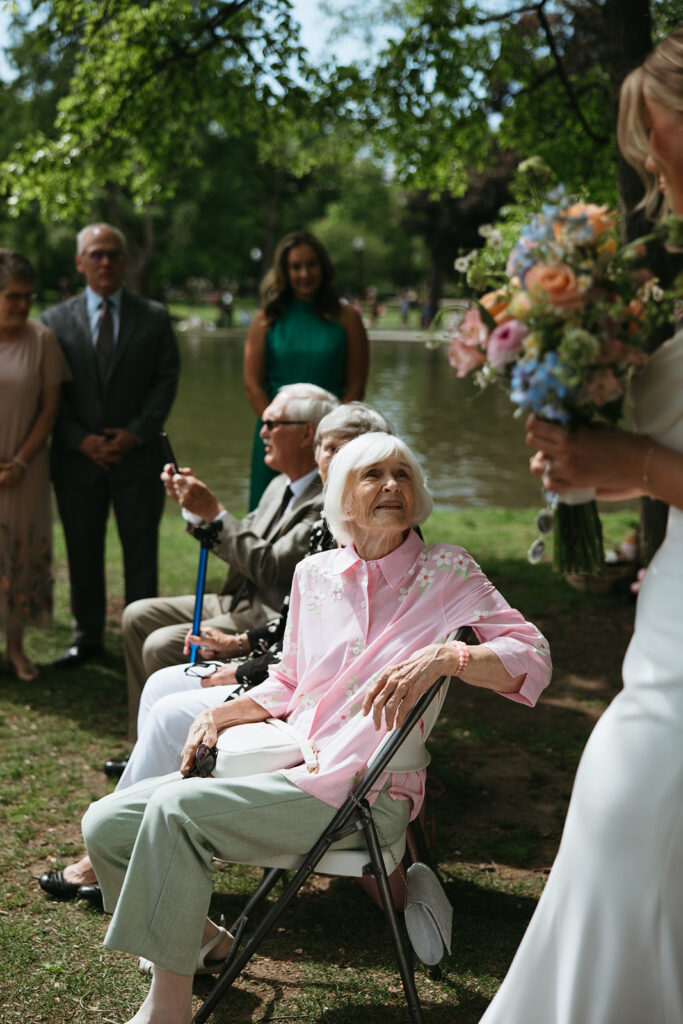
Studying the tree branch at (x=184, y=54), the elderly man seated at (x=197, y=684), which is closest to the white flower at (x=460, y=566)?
the elderly man seated at (x=197, y=684)

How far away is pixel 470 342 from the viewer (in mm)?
2264

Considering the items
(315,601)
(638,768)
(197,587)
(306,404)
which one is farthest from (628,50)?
(638,768)

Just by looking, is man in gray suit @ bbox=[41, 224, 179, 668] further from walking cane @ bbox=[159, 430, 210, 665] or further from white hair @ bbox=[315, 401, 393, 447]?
white hair @ bbox=[315, 401, 393, 447]

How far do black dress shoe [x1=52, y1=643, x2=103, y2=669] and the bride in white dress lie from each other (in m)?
4.68

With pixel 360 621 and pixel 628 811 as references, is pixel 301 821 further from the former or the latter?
pixel 628 811

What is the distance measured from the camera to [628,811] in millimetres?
2160

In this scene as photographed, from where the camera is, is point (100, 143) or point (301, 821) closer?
point (301, 821)

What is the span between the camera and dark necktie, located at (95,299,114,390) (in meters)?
6.29

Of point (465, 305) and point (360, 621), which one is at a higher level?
point (465, 305)

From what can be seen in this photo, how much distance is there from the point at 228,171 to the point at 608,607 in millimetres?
38536

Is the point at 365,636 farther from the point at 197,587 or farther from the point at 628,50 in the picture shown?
the point at 628,50

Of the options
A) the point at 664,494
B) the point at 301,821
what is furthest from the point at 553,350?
the point at 301,821

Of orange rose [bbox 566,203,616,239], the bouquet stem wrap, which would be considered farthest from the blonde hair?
the bouquet stem wrap

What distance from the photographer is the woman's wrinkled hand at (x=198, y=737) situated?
3197mm
